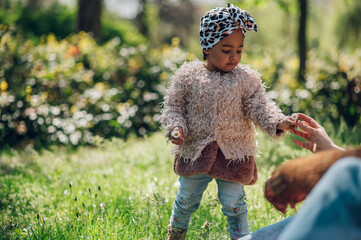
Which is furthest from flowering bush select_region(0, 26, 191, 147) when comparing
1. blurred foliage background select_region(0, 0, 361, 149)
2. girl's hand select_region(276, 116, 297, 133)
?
girl's hand select_region(276, 116, 297, 133)

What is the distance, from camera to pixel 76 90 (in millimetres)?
5695

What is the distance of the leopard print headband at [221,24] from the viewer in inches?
88.7

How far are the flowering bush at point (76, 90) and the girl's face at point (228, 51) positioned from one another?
3292mm

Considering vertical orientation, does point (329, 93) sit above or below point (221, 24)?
below

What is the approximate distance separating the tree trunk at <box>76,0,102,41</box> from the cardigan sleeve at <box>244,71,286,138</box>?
22.4ft

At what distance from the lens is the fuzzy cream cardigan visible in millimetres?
2309

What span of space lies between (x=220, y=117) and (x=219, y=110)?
0.14 ft

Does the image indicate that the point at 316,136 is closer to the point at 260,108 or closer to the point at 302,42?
the point at 260,108

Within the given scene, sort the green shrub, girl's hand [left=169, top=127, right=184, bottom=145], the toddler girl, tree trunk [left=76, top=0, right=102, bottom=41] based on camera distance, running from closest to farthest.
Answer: girl's hand [left=169, top=127, right=184, bottom=145]
the toddler girl
tree trunk [left=76, top=0, right=102, bottom=41]
the green shrub

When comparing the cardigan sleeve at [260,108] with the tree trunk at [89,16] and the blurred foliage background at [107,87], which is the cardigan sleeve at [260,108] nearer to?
the blurred foliage background at [107,87]

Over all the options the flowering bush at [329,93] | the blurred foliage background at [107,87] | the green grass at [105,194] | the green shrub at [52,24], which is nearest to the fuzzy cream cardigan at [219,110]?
the green grass at [105,194]

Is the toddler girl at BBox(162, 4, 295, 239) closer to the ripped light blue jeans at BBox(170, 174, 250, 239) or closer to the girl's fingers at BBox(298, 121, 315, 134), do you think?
the ripped light blue jeans at BBox(170, 174, 250, 239)

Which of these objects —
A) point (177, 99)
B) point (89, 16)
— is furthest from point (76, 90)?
point (177, 99)

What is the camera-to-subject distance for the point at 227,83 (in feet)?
7.69
